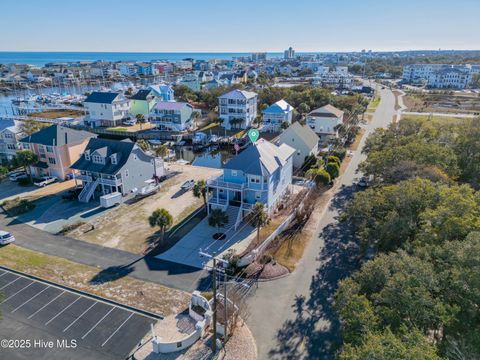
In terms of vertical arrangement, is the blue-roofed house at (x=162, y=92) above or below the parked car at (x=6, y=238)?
above

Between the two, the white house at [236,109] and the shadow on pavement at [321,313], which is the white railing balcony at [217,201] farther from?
the white house at [236,109]

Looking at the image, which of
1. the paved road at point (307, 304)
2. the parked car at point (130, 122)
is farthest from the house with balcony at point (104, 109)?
the paved road at point (307, 304)

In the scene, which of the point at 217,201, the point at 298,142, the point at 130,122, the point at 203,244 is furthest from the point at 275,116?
the point at 203,244

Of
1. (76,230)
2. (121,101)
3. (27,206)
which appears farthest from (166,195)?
(121,101)

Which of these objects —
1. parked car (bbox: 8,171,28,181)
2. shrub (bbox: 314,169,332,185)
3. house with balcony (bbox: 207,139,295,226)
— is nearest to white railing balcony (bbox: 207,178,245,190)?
house with balcony (bbox: 207,139,295,226)

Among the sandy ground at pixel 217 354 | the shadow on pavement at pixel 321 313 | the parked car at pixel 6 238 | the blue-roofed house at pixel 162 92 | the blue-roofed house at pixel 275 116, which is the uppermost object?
the blue-roofed house at pixel 162 92

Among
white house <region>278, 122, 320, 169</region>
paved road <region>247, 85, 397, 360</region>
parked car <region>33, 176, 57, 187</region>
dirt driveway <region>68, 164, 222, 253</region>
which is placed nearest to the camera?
paved road <region>247, 85, 397, 360</region>

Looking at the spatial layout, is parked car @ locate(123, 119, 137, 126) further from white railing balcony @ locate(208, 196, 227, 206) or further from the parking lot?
the parking lot
